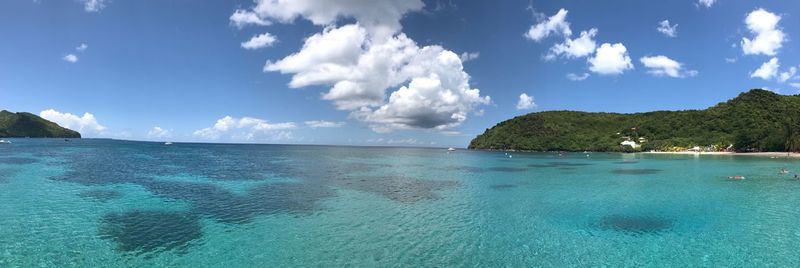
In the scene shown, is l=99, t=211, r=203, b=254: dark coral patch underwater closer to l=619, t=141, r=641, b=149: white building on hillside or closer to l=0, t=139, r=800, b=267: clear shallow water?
l=0, t=139, r=800, b=267: clear shallow water

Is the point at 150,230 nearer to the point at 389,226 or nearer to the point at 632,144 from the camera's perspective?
the point at 389,226

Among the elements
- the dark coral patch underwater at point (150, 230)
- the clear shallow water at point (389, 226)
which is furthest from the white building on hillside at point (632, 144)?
the dark coral patch underwater at point (150, 230)

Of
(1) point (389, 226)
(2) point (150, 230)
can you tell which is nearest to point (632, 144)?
(1) point (389, 226)

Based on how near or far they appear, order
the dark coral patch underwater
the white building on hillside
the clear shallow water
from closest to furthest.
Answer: the clear shallow water
the dark coral patch underwater
the white building on hillside

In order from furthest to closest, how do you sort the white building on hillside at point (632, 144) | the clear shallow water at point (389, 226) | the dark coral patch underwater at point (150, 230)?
the white building on hillside at point (632, 144) → the dark coral patch underwater at point (150, 230) → the clear shallow water at point (389, 226)

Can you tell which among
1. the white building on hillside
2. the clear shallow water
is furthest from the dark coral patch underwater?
the white building on hillside

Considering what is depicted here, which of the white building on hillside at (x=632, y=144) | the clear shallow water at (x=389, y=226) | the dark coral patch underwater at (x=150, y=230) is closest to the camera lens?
the clear shallow water at (x=389, y=226)

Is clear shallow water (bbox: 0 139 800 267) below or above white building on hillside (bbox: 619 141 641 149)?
below

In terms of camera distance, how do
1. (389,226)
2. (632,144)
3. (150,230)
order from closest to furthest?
(150,230)
(389,226)
(632,144)

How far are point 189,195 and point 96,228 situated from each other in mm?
14572

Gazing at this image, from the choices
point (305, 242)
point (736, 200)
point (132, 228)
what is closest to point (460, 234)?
point (305, 242)

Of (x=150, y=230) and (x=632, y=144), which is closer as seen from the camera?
(x=150, y=230)

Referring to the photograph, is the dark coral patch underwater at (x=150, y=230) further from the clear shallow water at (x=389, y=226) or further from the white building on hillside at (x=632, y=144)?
the white building on hillside at (x=632, y=144)

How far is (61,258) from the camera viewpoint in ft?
61.4
